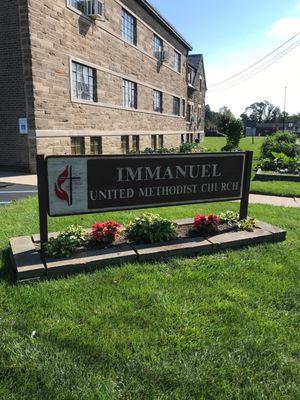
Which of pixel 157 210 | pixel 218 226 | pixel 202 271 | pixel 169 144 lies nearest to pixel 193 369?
pixel 202 271

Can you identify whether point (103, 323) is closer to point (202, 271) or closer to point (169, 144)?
point (202, 271)

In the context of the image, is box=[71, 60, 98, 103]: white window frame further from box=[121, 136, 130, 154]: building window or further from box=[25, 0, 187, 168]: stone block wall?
box=[121, 136, 130, 154]: building window

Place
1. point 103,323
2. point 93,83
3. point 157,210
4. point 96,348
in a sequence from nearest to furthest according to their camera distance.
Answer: point 96,348
point 103,323
point 157,210
point 93,83

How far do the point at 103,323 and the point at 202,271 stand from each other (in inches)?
62.1

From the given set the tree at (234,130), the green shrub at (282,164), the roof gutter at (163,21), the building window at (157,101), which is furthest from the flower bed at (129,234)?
the tree at (234,130)

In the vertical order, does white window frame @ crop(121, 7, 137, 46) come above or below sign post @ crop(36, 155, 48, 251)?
above

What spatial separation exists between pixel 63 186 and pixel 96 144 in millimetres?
13999

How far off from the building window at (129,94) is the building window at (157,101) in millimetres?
4396

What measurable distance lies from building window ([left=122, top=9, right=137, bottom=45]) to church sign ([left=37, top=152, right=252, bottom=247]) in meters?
17.7

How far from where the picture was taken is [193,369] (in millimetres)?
2680

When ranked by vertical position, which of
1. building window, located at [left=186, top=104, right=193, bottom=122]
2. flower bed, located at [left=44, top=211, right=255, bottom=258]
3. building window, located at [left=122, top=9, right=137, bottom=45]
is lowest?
flower bed, located at [left=44, top=211, right=255, bottom=258]

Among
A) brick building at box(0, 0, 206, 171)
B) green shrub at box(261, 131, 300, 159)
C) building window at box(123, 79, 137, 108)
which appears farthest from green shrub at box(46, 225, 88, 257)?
building window at box(123, 79, 137, 108)

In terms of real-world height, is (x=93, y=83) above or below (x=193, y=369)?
above

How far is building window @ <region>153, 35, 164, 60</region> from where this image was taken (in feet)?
87.0
